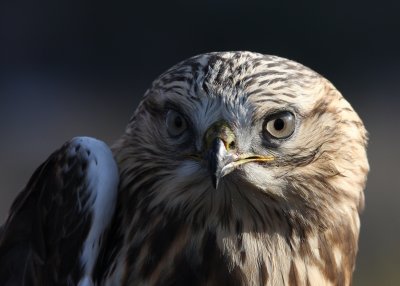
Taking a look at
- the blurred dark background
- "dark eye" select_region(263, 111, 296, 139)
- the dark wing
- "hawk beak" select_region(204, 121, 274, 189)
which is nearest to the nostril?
"hawk beak" select_region(204, 121, 274, 189)

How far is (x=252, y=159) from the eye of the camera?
4.57 m

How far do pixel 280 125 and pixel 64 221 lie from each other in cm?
87

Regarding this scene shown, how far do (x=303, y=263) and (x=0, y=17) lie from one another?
30.9ft

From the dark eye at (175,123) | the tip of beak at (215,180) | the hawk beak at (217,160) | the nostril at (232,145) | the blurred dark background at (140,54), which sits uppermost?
the dark eye at (175,123)

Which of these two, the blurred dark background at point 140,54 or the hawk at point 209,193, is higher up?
the hawk at point 209,193

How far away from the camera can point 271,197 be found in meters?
4.69

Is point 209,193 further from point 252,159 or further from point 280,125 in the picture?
point 280,125

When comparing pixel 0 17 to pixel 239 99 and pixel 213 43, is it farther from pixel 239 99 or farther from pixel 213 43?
pixel 239 99

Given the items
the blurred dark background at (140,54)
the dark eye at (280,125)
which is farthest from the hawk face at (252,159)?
the blurred dark background at (140,54)

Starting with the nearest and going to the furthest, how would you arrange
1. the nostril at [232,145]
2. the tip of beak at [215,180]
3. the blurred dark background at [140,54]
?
the tip of beak at [215,180] < the nostril at [232,145] < the blurred dark background at [140,54]

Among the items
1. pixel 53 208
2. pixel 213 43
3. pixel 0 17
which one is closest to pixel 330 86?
pixel 53 208

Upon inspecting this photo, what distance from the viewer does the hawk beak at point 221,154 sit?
4391mm

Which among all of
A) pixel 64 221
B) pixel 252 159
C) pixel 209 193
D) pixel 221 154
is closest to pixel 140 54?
pixel 64 221

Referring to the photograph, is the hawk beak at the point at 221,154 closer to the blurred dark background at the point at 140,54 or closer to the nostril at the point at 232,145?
the nostril at the point at 232,145
